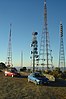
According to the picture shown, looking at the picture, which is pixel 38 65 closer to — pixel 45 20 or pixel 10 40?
pixel 45 20

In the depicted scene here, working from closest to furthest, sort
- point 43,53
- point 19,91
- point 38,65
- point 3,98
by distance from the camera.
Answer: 1. point 3,98
2. point 19,91
3. point 43,53
4. point 38,65

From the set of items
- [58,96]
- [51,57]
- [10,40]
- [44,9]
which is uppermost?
[44,9]

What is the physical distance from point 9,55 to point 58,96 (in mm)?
56618

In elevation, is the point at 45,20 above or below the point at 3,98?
above

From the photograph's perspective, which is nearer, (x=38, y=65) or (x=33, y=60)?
(x=38, y=65)

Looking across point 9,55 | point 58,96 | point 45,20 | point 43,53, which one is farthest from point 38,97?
point 9,55

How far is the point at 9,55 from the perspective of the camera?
79.1 meters

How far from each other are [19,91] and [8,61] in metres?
55.0

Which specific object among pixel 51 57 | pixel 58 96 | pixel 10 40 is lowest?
pixel 58 96

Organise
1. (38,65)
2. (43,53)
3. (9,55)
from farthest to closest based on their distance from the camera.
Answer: (9,55) < (38,65) < (43,53)

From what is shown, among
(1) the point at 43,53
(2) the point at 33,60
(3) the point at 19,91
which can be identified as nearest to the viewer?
(3) the point at 19,91

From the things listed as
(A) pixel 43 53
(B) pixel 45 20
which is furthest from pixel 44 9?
(A) pixel 43 53

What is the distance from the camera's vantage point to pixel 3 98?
21734mm

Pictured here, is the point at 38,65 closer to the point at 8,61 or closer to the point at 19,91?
the point at 8,61
